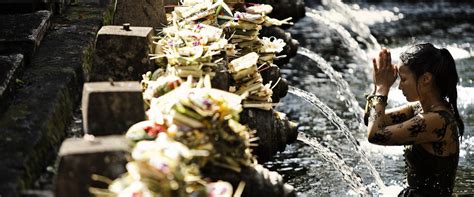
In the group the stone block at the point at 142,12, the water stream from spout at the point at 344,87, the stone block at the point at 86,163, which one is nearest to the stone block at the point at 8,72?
the stone block at the point at 142,12

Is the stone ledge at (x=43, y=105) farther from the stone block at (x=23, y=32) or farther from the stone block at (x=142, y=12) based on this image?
the stone block at (x=142, y=12)

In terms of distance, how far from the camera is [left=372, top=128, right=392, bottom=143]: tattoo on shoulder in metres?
5.67

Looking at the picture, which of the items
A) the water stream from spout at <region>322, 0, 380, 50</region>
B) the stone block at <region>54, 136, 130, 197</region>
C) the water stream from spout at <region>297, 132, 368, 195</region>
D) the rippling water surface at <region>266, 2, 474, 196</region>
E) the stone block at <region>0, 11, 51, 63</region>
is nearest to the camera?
the stone block at <region>54, 136, 130, 197</region>

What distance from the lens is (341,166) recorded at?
795 cm

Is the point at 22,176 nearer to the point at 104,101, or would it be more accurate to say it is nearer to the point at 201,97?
the point at 104,101

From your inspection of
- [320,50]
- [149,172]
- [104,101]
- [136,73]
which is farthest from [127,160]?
[320,50]

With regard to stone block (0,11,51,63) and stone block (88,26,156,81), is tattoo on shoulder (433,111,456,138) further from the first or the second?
stone block (0,11,51,63)

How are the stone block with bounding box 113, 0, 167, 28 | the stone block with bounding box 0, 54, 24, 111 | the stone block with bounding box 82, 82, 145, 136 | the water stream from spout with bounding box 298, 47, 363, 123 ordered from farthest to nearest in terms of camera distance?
the water stream from spout with bounding box 298, 47, 363, 123 → the stone block with bounding box 113, 0, 167, 28 → the stone block with bounding box 0, 54, 24, 111 → the stone block with bounding box 82, 82, 145, 136

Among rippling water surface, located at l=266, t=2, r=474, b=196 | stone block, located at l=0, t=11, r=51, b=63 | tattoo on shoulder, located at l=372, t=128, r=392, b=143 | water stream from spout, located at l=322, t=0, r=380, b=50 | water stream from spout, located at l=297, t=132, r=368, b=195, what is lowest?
water stream from spout, located at l=322, t=0, r=380, b=50

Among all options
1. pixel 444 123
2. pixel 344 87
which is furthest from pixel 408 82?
pixel 344 87

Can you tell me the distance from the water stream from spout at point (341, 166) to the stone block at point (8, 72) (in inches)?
125

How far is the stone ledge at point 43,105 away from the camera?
14.4ft

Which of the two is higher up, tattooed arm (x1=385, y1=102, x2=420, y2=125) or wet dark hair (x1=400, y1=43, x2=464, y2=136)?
wet dark hair (x1=400, y1=43, x2=464, y2=136)

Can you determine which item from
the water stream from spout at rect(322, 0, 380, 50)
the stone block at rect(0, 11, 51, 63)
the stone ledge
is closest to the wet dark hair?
the stone ledge
